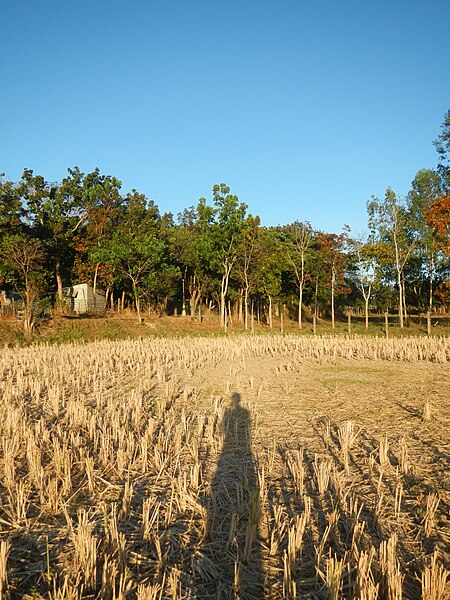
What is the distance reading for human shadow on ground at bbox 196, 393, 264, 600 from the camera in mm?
2928

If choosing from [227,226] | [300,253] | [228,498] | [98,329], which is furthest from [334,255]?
[228,498]

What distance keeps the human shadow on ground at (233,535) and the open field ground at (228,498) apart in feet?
0.05

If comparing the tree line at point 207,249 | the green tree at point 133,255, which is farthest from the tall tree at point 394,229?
the green tree at point 133,255

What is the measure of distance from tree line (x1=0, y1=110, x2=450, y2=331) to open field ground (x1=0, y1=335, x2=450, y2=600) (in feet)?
81.3

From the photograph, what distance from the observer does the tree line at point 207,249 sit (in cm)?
3494

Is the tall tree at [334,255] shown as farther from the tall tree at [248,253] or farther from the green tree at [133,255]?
the green tree at [133,255]

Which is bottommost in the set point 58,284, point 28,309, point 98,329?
point 98,329

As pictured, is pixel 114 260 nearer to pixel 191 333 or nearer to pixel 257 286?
pixel 191 333

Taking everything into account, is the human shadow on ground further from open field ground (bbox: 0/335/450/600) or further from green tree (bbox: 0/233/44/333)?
green tree (bbox: 0/233/44/333)

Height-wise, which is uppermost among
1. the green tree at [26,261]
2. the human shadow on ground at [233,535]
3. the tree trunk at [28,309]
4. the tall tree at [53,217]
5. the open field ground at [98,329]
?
the tall tree at [53,217]

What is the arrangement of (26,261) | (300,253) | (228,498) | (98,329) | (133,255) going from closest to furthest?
(228,498), (26,261), (98,329), (133,255), (300,253)

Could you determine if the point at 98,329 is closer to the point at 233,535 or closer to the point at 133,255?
the point at 133,255

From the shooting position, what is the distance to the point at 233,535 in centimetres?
346

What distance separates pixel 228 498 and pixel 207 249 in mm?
33007
